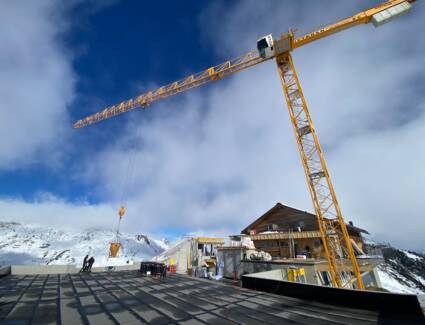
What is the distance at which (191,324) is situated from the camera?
6207 millimetres

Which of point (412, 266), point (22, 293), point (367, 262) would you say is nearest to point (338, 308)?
point (22, 293)

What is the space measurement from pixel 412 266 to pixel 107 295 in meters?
105

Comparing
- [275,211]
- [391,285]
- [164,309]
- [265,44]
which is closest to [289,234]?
[275,211]

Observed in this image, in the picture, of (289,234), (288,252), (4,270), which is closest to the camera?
(4,270)

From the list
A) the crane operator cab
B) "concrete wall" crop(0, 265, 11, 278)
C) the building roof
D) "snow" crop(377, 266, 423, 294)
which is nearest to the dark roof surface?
"concrete wall" crop(0, 265, 11, 278)

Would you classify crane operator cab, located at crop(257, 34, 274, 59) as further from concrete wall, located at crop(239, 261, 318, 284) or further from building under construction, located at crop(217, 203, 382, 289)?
concrete wall, located at crop(239, 261, 318, 284)

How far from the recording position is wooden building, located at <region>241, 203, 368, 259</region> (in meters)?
29.6

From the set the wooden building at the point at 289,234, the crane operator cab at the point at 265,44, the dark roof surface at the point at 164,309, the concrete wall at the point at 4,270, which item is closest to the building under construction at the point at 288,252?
the wooden building at the point at 289,234

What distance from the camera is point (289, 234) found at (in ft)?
101

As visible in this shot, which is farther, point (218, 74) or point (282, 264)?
point (218, 74)

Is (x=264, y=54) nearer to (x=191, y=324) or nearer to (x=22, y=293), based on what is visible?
(x=191, y=324)

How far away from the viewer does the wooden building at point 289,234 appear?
2961 cm

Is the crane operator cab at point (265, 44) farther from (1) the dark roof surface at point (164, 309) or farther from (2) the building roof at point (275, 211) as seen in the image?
(1) the dark roof surface at point (164, 309)

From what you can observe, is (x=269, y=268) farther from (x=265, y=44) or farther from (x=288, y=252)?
(x=265, y=44)
